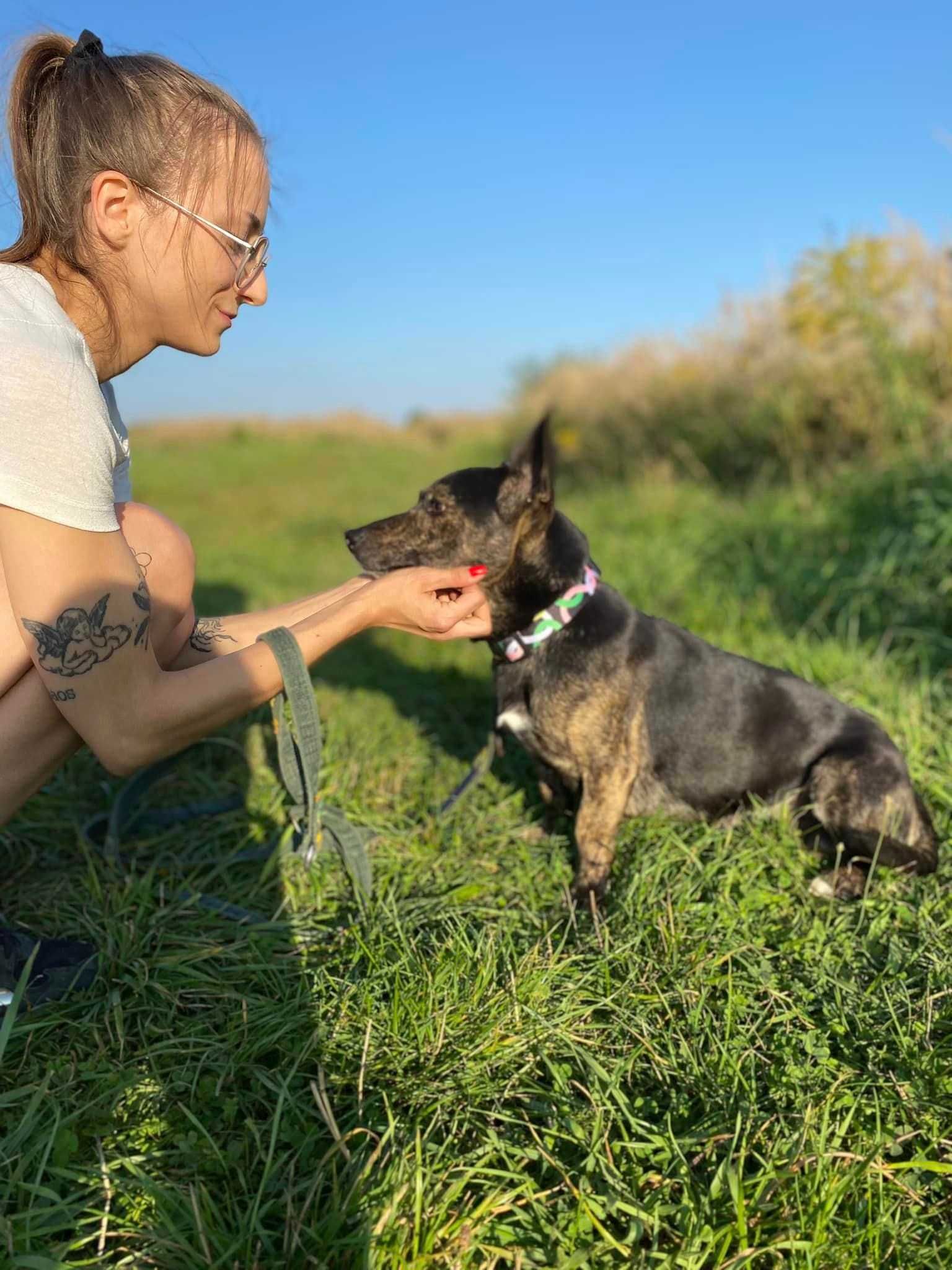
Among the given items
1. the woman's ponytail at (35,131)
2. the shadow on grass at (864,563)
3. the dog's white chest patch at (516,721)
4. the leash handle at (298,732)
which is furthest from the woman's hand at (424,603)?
the shadow on grass at (864,563)

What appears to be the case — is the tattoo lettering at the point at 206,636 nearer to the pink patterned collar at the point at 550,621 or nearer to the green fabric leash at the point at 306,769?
the green fabric leash at the point at 306,769

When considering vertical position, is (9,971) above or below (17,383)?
below

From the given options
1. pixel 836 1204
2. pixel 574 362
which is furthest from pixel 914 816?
pixel 574 362

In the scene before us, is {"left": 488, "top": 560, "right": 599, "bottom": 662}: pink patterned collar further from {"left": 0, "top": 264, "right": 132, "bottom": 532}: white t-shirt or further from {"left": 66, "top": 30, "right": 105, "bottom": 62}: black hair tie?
{"left": 66, "top": 30, "right": 105, "bottom": 62}: black hair tie

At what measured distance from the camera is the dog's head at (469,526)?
9.71 ft

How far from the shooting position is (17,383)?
1.75 meters

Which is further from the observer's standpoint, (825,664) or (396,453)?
(396,453)

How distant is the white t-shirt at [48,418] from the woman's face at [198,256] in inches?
10.0

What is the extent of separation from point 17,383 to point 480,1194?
1883 mm

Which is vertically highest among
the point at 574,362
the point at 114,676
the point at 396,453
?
the point at 114,676

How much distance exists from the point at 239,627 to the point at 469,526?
0.89 m

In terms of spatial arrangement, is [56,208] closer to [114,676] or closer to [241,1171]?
[114,676]

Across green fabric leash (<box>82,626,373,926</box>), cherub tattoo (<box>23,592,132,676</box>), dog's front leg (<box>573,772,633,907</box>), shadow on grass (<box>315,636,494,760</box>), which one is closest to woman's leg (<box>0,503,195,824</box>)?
cherub tattoo (<box>23,592,132,676</box>)

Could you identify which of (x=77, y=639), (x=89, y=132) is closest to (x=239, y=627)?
(x=77, y=639)
